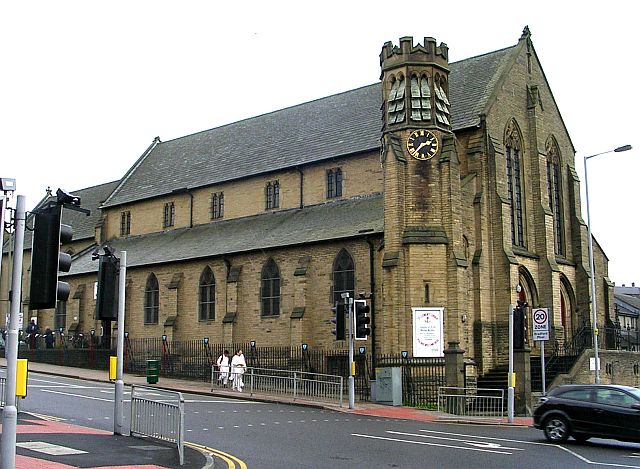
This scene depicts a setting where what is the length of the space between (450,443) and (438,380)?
1365 centimetres

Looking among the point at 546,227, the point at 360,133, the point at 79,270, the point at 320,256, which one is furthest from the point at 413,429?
the point at 79,270

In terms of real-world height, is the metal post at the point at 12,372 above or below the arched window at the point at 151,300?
below

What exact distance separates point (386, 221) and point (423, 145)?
144 inches

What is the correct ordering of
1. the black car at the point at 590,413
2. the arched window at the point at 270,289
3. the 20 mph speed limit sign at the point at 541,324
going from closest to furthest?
1. the black car at the point at 590,413
2. the 20 mph speed limit sign at the point at 541,324
3. the arched window at the point at 270,289

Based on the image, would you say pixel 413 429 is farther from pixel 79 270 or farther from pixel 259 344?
pixel 79 270

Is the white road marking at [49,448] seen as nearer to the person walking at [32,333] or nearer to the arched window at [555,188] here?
the arched window at [555,188]

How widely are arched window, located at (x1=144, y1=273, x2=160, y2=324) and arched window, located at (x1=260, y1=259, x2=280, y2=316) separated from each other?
8767 mm

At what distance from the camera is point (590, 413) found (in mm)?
19203

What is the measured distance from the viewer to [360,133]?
43.2m

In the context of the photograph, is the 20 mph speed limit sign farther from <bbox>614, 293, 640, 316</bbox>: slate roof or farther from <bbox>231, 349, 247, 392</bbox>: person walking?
<bbox>614, 293, 640, 316</bbox>: slate roof

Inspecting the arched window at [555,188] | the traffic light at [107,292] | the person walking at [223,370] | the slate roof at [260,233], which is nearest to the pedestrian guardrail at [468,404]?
the slate roof at [260,233]

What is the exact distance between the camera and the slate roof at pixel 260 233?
3878cm

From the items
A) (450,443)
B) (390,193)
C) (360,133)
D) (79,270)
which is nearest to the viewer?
(450,443)

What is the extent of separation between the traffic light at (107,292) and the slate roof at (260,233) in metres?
20.7
